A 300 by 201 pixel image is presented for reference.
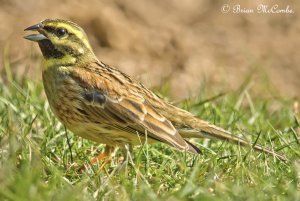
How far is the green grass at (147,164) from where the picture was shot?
545cm

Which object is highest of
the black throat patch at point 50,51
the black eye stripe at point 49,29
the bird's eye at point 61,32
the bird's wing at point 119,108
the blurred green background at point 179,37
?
the black eye stripe at point 49,29

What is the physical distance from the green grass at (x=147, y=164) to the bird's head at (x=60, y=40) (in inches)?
23.3

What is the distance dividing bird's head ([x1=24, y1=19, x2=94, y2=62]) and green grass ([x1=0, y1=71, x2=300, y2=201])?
59cm

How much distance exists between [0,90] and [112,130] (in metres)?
1.61

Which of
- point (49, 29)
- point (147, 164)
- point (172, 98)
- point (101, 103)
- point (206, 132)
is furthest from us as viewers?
point (172, 98)

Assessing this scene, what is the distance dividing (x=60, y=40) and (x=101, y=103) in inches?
25.7

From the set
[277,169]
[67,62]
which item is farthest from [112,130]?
[277,169]

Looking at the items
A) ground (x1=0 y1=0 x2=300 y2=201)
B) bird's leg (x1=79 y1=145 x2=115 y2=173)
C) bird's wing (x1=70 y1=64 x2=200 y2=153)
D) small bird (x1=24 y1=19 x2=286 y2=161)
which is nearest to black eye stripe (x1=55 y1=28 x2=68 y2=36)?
small bird (x1=24 y1=19 x2=286 y2=161)

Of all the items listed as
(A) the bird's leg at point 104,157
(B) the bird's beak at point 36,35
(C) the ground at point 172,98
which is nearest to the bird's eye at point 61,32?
(B) the bird's beak at point 36,35

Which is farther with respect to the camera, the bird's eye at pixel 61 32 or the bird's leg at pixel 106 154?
the bird's eye at pixel 61 32

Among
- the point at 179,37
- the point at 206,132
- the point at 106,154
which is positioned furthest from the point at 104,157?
the point at 179,37

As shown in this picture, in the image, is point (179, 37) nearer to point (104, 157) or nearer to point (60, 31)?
point (60, 31)

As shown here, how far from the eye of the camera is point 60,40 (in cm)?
707

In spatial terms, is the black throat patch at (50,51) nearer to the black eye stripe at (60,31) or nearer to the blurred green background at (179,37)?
the black eye stripe at (60,31)
